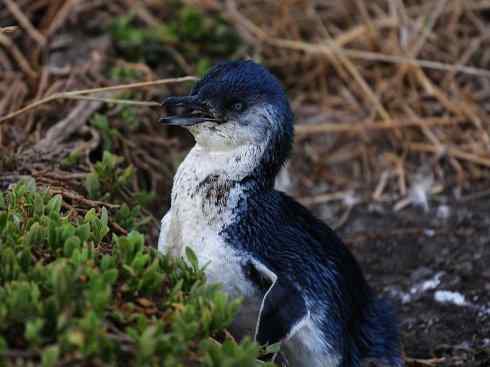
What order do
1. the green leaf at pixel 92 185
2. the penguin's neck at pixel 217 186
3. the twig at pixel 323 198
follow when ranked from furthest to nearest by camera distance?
1. the twig at pixel 323 198
2. the green leaf at pixel 92 185
3. the penguin's neck at pixel 217 186

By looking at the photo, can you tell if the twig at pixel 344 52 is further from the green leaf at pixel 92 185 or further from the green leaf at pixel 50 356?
the green leaf at pixel 50 356

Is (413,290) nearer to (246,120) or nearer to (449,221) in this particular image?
(449,221)

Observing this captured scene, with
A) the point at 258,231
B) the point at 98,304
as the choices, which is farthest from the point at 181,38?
the point at 98,304

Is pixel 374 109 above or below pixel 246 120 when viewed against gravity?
below

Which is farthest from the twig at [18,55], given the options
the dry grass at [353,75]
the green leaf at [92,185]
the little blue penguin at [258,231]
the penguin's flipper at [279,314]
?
the penguin's flipper at [279,314]

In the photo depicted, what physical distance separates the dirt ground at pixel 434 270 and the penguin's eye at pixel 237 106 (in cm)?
143

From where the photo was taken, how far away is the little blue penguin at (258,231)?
3.44 meters

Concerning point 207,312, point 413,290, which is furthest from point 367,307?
point 207,312

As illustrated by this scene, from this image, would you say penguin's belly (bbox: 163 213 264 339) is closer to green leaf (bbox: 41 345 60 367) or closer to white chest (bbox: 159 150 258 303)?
white chest (bbox: 159 150 258 303)

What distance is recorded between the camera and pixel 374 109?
6148 mm

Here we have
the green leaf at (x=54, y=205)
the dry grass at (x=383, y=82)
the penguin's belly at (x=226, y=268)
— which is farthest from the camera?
the dry grass at (x=383, y=82)

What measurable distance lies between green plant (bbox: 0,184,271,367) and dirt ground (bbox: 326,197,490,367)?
1587 millimetres

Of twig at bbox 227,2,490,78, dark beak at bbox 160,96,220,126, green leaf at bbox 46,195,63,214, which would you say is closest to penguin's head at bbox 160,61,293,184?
dark beak at bbox 160,96,220,126

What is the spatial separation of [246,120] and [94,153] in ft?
→ 4.68
